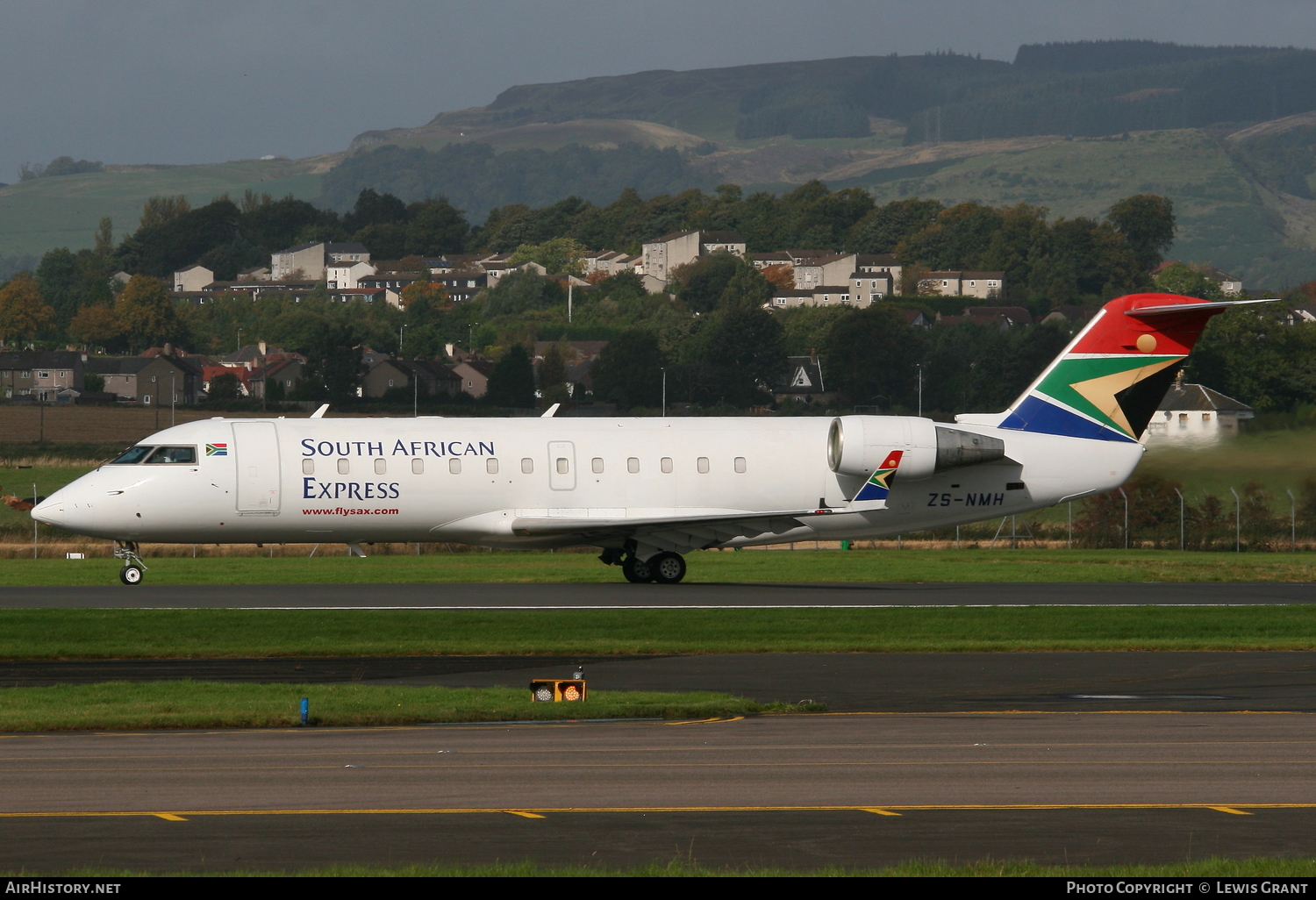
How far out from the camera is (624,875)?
35.0ft

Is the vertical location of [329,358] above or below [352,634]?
above

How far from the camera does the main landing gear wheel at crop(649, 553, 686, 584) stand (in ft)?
117

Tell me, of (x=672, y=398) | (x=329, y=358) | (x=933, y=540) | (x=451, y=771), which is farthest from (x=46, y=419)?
A: (x=451, y=771)

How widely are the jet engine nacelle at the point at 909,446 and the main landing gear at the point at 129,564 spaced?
15013 mm

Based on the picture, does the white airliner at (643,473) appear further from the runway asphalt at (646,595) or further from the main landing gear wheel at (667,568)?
the runway asphalt at (646,595)

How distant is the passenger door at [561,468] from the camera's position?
1395 inches

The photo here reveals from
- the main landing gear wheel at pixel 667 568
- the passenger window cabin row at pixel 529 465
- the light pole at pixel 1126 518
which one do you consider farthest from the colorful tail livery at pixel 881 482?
the light pole at pixel 1126 518

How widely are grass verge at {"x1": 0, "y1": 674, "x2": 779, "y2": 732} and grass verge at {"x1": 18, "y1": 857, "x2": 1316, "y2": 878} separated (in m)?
6.66

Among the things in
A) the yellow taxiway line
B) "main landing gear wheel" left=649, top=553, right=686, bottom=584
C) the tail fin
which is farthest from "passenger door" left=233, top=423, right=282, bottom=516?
the yellow taxiway line

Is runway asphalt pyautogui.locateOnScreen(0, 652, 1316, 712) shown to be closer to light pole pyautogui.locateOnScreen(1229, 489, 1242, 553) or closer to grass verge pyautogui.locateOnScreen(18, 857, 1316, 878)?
grass verge pyautogui.locateOnScreen(18, 857, 1316, 878)
